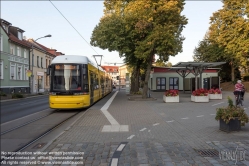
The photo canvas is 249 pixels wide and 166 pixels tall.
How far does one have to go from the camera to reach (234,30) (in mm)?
39531

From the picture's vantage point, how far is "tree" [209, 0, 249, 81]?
38266 mm

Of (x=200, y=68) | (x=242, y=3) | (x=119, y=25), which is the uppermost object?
(x=242, y=3)

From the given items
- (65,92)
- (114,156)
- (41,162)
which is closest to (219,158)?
(114,156)

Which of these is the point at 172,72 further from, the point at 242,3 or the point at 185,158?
the point at 185,158

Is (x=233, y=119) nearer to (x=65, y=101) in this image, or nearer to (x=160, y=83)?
(x=65, y=101)

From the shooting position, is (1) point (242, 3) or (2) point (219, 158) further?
(1) point (242, 3)

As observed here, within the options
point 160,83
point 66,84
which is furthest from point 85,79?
point 160,83

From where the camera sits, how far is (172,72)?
1750 inches

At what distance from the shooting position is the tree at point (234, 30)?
126 feet

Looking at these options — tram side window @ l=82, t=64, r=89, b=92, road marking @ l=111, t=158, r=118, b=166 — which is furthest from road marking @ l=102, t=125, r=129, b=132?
tram side window @ l=82, t=64, r=89, b=92

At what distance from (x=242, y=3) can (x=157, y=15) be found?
2377 cm

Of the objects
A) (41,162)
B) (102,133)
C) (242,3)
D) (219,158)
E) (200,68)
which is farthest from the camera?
(242,3)

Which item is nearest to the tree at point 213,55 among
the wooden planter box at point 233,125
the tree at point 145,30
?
the tree at point 145,30

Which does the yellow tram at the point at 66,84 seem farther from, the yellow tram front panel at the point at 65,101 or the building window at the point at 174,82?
the building window at the point at 174,82
